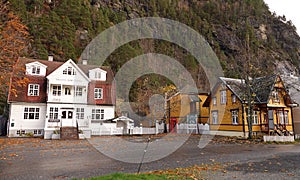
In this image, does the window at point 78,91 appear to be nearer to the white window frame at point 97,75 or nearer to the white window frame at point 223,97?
the white window frame at point 97,75

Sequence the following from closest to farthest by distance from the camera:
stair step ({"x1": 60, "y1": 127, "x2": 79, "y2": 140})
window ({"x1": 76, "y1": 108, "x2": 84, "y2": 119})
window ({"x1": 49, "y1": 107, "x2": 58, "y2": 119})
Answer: stair step ({"x1": 60, "y1": 127, "x2": 79, "y2": 140})
window ({"x1": 49, "y1": 107, "x2": 58, "y2": 119})
window ({"x1": 76, "y1": 108, "x2": 84, "y2": 119})

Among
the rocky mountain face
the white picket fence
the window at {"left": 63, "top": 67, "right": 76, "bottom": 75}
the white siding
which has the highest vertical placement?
the rocky mountain face

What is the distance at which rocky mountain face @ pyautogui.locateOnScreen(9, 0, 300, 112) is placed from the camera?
1710 inches

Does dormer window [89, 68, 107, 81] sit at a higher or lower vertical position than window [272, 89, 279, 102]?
higher

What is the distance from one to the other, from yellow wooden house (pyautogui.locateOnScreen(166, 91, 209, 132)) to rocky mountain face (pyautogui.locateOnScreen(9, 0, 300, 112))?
3909 millimetres

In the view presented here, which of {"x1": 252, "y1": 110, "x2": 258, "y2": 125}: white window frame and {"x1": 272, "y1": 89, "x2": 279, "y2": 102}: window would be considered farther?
{"x1": 272, "y1": 89, "x2": 279, "y2": 102}: window

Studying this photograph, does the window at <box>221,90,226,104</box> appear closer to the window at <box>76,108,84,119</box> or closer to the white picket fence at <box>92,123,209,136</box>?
the white picket fence at <box>92,123,209,136</box>

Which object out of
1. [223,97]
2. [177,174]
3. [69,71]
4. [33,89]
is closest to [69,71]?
[69,71]

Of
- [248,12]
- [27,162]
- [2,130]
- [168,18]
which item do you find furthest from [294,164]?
[248,12]

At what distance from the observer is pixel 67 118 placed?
86.0 ft

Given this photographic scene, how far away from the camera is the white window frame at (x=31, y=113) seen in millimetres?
24891

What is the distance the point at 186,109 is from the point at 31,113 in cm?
2170

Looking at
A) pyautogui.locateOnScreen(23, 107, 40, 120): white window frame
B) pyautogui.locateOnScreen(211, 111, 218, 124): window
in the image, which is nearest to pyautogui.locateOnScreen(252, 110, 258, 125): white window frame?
pyautogui.locateOnScreen(211, 111, 218, 124): window

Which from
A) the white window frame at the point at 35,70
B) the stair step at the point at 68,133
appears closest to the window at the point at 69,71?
the white window frame at the point at 35,70
